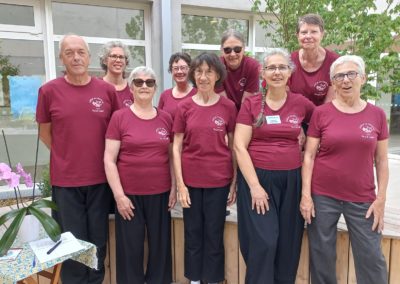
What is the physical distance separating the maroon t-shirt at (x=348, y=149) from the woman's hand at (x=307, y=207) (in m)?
0.10

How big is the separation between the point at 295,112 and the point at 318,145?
0.78ft

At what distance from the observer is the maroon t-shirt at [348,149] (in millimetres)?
→ 1995

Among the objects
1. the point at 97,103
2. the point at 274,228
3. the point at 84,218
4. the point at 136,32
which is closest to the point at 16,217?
the point at 84,218

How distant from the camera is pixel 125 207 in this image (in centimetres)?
223

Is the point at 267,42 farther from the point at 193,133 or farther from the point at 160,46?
the point at 193,133

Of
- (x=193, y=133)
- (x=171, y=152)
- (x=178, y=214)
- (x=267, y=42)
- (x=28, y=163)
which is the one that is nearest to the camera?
(x=193, y=133)

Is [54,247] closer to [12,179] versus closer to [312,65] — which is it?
[12,179]

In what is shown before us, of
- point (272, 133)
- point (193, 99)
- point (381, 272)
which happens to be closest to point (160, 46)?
point (193, 99)

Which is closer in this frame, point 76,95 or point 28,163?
point 76,95

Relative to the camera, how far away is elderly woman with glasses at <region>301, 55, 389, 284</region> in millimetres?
2010

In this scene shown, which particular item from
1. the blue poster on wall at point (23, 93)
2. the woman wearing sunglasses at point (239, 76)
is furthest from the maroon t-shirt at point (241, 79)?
the blue poster on wall at point (23, 93)

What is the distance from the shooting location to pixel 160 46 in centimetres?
559

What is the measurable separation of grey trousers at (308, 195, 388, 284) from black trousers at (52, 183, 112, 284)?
134cm

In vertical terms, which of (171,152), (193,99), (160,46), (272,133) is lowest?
(171,152)
